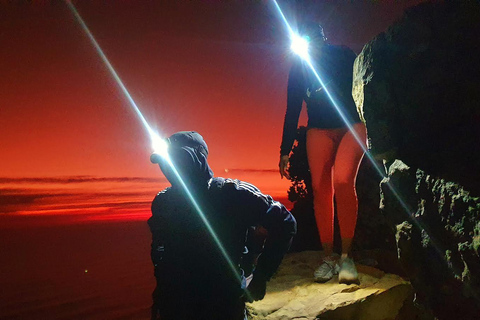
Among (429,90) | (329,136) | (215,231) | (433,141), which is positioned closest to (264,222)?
(215,231)

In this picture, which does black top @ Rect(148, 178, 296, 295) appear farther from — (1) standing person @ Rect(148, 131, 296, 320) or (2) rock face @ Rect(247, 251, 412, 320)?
(2) rock face @ Rect(247, 251, 412, 320)

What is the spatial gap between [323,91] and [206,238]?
1879 millimetres

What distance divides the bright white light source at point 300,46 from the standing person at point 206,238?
1691 mm

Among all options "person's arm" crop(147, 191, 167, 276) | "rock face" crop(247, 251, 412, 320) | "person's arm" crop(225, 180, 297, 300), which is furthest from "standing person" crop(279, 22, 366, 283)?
"person's arm" crop(147, 191, 167, 276)

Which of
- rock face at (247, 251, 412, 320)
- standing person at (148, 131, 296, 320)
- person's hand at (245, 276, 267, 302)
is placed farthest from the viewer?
A: rock face at (247, 251, 412, 320)

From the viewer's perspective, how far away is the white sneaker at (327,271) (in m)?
2.67

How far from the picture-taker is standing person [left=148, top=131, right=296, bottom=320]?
1.69m

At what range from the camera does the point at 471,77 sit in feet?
4.49

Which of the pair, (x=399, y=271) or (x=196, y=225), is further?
(x=399, y=271)

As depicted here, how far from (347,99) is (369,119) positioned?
777 millimetres

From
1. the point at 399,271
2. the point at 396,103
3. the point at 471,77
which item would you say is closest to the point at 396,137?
the point at 396,103

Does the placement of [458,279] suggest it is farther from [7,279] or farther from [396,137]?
[7,279]

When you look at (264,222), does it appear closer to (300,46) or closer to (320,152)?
(320,152)

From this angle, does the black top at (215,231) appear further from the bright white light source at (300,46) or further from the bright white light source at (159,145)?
the bright white light source at (300,46)
